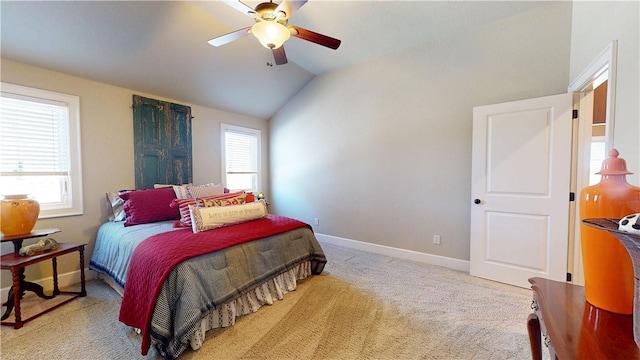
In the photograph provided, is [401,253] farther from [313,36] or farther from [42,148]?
[42,148]

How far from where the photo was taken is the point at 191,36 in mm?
2928

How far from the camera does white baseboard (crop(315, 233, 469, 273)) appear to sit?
3156 millimetres

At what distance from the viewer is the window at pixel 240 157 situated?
4.46 m

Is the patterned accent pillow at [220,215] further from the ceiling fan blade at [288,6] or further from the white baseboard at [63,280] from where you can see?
the ceiling fan blade at [288,6]

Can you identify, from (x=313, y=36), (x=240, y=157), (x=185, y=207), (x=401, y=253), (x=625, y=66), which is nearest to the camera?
(x=625, y=66)

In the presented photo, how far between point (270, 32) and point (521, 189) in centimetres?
275

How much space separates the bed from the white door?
184cm

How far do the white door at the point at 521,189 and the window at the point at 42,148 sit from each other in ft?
14.1

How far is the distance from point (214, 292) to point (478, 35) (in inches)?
142

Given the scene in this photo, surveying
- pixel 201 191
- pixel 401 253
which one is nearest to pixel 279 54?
pixel 201 191

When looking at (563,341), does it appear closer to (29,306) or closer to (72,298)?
(72,298)

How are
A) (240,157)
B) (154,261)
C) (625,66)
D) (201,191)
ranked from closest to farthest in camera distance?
1. (625,66)
2. (154,261)
3. (201,191)
4. (240,157)

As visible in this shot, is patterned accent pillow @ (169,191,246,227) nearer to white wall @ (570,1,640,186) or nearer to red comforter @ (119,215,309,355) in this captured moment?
red comforter @ (119,215,309,355)

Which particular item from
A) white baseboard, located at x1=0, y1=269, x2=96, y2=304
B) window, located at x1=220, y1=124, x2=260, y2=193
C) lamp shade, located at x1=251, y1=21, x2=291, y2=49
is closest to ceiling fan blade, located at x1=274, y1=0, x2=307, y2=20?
lamp shade, located at x1=251, y1=21, x2=291, y2=49
